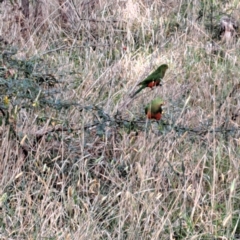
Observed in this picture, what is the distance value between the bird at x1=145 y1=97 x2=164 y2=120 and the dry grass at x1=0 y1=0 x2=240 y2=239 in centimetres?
11

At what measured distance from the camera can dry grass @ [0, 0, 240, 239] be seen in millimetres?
2242

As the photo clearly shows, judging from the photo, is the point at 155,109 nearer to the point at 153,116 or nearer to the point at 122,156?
the point at 153,116

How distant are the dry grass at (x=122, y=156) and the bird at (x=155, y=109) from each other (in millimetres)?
105

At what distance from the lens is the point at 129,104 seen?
3.18 m

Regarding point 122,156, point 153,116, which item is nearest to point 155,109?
point 153,116

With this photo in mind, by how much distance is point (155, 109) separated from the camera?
254cm

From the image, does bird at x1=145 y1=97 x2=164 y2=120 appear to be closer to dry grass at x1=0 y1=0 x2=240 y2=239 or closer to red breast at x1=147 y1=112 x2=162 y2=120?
red breast at x1=147 y1=112 x2=162 y2=120

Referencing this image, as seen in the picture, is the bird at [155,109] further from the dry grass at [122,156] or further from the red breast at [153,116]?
the dry grass at [122,156]

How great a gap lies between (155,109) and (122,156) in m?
0.30

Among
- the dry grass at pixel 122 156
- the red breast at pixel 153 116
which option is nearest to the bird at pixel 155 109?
the red breast at pixel 153 116

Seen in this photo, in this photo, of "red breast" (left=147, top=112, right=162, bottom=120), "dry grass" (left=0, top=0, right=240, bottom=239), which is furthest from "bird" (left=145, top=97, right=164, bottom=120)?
"dry grass" (left=0, top=0, right=240, bottom=239)

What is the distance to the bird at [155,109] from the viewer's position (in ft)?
8.29

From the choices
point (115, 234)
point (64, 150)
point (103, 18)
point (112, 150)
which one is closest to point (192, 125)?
point (112, 150)

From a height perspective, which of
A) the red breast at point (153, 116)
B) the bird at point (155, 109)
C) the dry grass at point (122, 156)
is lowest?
the dry grass at point (122, 156)
